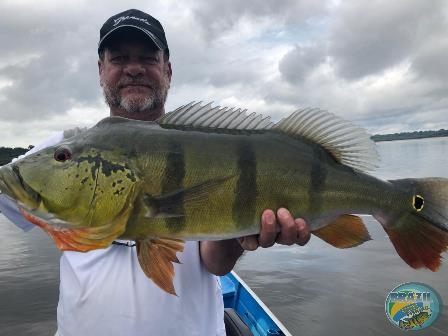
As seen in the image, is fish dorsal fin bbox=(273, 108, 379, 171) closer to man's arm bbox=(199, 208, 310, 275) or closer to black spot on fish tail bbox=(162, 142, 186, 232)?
man's arm bbox=(199, 208, 310, 275)

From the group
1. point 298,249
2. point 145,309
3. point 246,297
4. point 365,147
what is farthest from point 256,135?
point 298,249

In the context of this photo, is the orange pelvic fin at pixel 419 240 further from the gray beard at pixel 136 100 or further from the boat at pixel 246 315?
the boat at pixel 246 315

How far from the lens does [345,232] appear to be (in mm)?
2855

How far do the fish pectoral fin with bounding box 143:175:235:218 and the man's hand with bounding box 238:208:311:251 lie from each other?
1.28 feet

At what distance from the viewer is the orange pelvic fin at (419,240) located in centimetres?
278

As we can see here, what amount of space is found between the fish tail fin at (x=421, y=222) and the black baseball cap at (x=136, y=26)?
2823 millimetres

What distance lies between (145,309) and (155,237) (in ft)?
3.02

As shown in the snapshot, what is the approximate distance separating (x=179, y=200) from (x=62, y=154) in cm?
75

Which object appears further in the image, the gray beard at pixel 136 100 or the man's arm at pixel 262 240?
the gray beard at pixel 136 100

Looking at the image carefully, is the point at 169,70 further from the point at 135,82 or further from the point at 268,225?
the point at 268,225

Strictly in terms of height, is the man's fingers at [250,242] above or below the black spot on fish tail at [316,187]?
below

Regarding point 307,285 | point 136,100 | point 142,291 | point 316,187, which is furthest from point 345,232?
point 307,285

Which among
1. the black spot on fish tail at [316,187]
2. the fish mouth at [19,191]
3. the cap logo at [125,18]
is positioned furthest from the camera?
the cap logo at [125,18]

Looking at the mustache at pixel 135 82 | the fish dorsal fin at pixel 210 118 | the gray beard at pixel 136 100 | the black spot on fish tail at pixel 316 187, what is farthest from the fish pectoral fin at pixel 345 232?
the mustache at pixel 135 82
